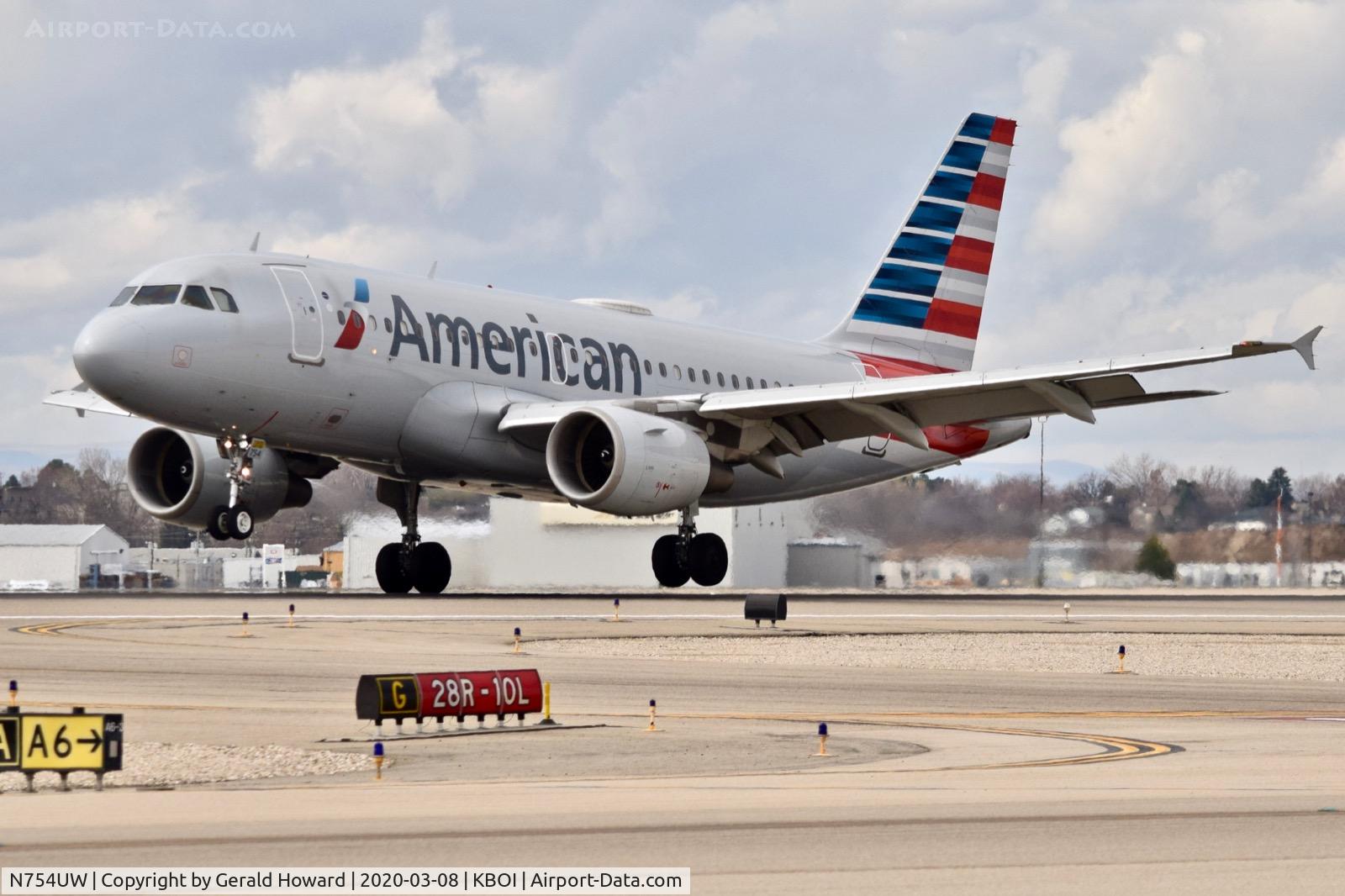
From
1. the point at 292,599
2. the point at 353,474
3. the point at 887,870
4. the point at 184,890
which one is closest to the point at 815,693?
the point at 887,870

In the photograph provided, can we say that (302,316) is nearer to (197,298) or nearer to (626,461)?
(197,298)

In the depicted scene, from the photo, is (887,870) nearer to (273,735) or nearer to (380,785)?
(380,785)

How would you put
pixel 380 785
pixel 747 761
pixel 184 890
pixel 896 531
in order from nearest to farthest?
pixel 184 890
pixel 380 785
pixel 747 761
pixel 896 531

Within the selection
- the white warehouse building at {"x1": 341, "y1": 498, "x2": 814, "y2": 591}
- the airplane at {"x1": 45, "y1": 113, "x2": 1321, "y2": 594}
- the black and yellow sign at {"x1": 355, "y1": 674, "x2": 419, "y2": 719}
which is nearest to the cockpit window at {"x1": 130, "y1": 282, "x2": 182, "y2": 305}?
the airplane at {"x1": 45, "y1": 113, "x2": 1321, "y2": 594}

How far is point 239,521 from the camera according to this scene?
34188 millimetres

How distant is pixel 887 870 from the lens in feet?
32.1

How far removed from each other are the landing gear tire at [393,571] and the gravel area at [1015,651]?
38.5 ft

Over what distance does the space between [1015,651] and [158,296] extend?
16.3 meters

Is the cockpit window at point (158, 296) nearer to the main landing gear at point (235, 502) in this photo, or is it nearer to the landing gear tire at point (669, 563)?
the main landing gear at point (235, 502)

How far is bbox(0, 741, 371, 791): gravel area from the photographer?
14.6m

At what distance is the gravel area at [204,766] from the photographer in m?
14.6

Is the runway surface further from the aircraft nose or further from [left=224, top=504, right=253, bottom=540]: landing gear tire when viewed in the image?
the aircraft nose

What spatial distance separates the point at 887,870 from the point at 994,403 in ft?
90.8

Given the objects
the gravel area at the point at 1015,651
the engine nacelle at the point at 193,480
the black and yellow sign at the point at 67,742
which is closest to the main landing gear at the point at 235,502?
the engine nacelle at the point at 193,480
